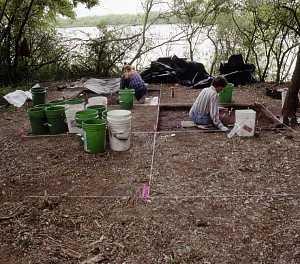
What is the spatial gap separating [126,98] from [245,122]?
8.96 feet

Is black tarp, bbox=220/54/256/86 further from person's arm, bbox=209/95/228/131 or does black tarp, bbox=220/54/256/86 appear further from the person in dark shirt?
person's arm, bbox=209/95/228/131

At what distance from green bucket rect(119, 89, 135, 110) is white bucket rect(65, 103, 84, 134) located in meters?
1.54

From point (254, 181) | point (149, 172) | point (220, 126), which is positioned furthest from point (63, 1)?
point (254, 181)

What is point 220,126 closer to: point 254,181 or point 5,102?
point 254,181

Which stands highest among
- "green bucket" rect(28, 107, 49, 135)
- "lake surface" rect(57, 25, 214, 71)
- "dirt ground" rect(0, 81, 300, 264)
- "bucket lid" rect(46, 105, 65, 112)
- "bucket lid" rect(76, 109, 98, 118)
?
"lake surface" rect(57, 25, 214, 71)

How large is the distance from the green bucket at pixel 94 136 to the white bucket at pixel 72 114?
2.39 feet

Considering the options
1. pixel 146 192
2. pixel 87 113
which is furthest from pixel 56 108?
pixel 146 192

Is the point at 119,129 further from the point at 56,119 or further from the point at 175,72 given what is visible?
the point at 175,72

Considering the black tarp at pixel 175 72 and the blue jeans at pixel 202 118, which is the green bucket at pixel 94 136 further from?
the black tarp at pixel 175 72

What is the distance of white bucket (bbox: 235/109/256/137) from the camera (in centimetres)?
536

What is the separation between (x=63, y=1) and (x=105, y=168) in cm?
744

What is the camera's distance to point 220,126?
5.75 meters

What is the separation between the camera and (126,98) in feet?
24.0

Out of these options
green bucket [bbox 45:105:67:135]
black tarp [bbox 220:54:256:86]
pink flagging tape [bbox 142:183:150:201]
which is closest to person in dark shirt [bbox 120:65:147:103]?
green bucket [bbox 45:105:67:135]
